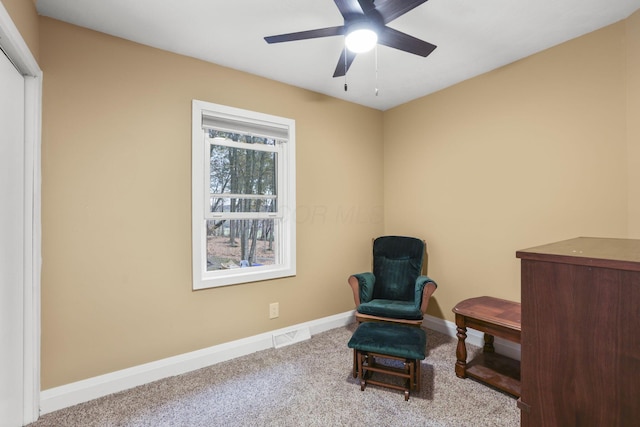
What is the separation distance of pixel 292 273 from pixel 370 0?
2215 mm

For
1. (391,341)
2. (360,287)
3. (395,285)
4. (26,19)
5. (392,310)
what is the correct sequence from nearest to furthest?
(26,19) < (391,341) < (392,310) < (360,287) < (395,285)

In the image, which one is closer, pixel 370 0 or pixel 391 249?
pixel 370 0

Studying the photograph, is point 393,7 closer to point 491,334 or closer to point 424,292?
point 424,292

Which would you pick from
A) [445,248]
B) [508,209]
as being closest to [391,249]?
[445,248]

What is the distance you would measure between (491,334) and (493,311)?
0.63 ft

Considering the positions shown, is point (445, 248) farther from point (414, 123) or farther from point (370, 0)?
point (370, 0)

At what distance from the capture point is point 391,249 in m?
3.07

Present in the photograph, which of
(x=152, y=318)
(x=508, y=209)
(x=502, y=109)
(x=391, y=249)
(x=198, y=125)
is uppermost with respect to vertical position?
(x=502, y=109)

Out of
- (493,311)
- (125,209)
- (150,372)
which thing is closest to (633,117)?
(493,311)

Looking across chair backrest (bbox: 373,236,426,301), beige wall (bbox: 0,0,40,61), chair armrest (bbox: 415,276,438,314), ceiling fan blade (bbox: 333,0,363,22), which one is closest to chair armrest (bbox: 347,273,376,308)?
chair backrest (bbox: 373,236,426,301)

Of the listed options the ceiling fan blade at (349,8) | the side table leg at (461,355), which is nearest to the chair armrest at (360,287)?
the side table leg at (461,355)

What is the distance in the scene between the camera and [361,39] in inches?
64.1

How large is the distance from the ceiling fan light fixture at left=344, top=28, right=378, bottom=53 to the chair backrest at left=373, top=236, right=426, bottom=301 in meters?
1.94

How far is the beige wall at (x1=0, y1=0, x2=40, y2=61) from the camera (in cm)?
143
